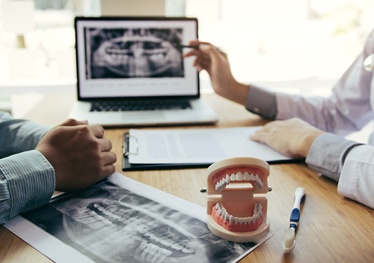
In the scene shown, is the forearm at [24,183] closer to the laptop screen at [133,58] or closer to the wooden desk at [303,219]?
the wooden desk at [303,219]

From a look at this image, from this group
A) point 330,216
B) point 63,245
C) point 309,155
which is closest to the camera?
point 63,245

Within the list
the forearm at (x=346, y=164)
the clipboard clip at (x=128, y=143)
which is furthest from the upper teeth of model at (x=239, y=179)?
the clipboard clip at (x=128, y=143)

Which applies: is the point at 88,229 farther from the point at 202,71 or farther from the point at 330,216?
the point at 202,71

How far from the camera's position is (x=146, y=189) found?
27.7 inches

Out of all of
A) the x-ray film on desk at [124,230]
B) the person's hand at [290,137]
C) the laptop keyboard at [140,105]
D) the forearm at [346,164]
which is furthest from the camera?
the laptop keyboard at [140,105]

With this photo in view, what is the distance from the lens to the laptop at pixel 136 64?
1.26 meters

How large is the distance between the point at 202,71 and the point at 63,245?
0.88 meters

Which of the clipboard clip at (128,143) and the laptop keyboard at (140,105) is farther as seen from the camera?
the laptop keyboard at (140,105)

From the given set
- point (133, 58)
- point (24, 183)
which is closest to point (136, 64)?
point (133, 58)

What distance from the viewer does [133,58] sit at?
1.29 meters

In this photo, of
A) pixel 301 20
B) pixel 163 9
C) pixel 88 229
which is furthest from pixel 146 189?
pixel 301 20

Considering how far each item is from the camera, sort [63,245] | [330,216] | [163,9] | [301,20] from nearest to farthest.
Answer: [63,245] < [330,216] < [163,9] < [301,20]

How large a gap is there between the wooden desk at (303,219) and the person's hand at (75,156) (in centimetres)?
8

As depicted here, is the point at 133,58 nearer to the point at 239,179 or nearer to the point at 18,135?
the point at 18,135
